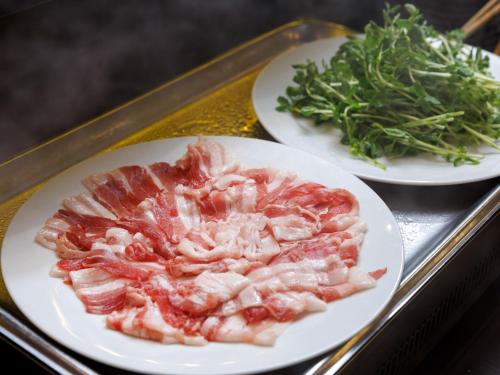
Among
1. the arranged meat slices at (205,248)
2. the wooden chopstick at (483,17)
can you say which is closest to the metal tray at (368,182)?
the arranged meat slices at (205,248)

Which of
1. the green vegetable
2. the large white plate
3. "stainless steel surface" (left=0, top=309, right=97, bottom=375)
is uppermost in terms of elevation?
the green vegetable

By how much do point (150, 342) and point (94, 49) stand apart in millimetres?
1233

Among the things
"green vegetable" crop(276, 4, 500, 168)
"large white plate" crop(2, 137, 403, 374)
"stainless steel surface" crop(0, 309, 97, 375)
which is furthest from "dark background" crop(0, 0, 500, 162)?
"stainless steel surface" crop(0, 309, 97, 375)

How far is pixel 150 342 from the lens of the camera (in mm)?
1362

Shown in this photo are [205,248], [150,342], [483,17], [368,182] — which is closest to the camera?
[150,342]

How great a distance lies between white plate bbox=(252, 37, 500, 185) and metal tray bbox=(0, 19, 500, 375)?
60 mm

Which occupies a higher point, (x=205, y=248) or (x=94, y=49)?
(x=94, y=49)

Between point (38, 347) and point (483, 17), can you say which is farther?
point (483, 17)

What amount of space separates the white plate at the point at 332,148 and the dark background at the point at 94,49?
15.6 inches

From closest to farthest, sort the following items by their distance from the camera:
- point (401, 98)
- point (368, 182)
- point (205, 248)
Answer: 1. point (205, 248)
2. point (368, 182)
3. point (401, 98)

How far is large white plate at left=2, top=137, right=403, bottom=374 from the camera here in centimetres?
131

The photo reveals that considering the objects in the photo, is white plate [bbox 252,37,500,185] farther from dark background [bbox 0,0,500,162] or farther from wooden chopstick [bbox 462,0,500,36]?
dark background [bbox 0,0,500,162]

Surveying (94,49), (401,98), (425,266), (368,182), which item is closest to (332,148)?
(368,182)

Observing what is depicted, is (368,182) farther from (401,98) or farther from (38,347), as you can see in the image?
(38,347)
